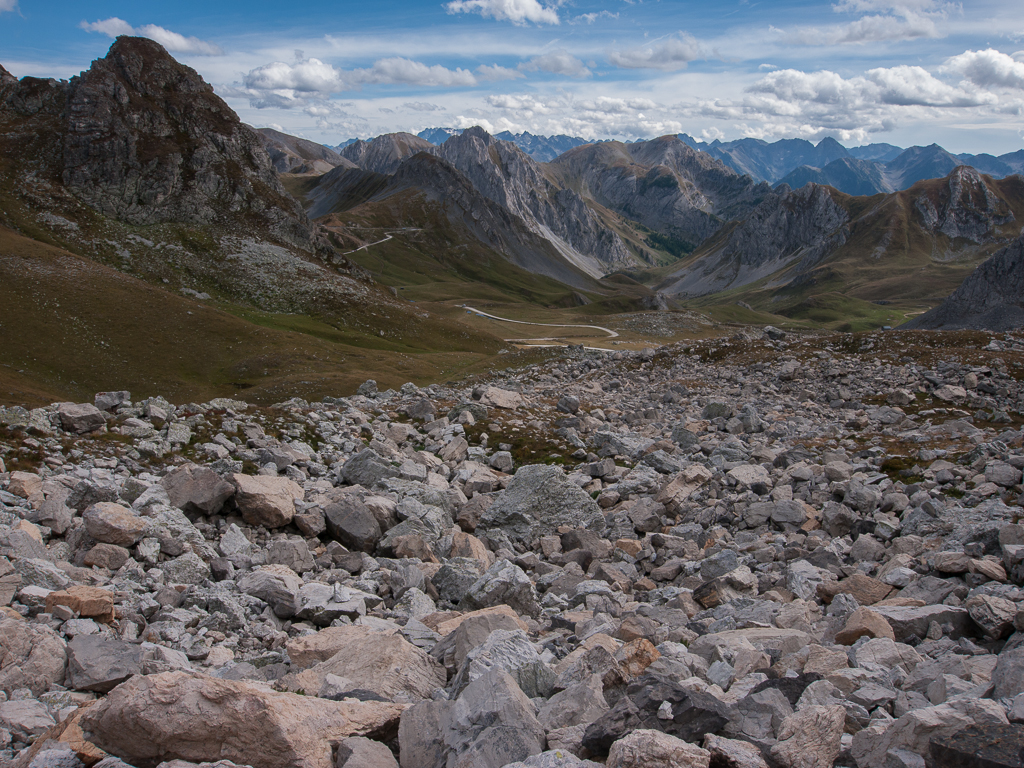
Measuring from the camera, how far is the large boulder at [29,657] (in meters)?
8.30

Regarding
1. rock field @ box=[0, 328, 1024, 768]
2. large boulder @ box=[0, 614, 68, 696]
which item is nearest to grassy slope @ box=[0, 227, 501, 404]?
rock field @ box=[0, 328, 1024, 768]

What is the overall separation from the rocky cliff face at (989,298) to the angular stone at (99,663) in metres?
134

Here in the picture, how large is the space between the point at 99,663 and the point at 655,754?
8.03 meters

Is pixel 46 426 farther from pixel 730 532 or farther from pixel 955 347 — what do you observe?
pixel 955 347

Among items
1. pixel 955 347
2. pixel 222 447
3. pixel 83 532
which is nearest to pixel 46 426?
pixel 222 447

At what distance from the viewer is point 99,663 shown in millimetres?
8734

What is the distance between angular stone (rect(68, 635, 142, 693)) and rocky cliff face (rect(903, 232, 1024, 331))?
13412 cm

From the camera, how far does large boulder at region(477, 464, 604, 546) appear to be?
19.0 meters

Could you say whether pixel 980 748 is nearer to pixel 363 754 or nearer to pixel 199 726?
pixel 363 754

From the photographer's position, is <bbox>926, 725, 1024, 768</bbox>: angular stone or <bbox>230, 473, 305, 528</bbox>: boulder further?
<bbox>230, 473, 305, 528</bbox>: boulder

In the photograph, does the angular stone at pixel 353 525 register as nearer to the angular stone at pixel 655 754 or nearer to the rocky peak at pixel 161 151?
the angular stone at pixel 655 754

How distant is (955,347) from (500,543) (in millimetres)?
45093

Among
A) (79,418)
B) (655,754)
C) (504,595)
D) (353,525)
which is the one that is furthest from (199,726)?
(79,418)

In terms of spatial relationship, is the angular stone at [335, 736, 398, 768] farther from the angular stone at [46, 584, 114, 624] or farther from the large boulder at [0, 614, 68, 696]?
the angular stone at [46, 584, 114, 624]
